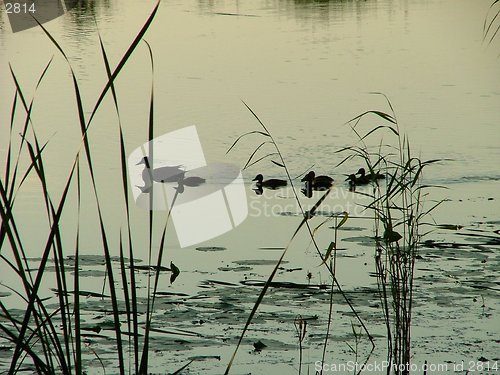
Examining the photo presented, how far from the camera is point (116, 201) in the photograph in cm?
698

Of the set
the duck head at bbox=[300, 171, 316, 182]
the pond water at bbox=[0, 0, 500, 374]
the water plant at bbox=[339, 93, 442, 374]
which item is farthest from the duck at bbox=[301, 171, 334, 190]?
the water plant at bbox=[339, 93, 442, 374]

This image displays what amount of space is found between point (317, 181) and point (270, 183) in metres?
0.36

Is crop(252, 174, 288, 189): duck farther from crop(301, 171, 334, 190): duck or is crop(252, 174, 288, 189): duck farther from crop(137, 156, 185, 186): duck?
crop(137, 156, 185, 186): duck

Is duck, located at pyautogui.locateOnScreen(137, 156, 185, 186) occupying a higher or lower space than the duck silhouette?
higher

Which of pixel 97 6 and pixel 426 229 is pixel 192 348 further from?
pixel 97 6

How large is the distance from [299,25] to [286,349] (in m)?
11.4

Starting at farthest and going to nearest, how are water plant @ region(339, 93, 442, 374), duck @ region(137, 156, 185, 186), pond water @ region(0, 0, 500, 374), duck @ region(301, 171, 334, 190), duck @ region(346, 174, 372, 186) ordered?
duck @ region(137, 156, 185, 186) → duck @ region(346, 174, 372, 186) → duck @ region(301, 171, 334, 190) → pond water @ region(0, 0, 500, 374) → water plant @ region(339, 93, 442, 374)

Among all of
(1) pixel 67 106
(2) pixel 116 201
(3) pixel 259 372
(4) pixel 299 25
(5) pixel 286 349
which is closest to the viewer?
(3) pixel 259 372

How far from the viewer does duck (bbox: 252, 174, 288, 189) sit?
743 centimetres

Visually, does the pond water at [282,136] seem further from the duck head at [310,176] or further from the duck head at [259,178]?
the duck head at [310,176]

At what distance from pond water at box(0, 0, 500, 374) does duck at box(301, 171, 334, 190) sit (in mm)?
150

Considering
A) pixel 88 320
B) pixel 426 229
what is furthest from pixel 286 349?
pixel 426 229

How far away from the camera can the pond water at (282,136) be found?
173 inches

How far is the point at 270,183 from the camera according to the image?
7.43 metres
